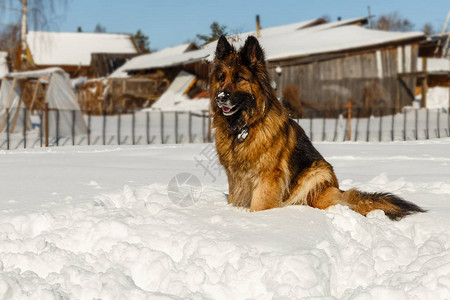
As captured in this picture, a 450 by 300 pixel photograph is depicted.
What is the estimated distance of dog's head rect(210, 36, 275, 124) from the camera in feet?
15.9

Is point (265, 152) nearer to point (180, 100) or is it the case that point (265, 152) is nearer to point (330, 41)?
point (330, 41)

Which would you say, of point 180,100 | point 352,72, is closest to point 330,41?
point 352,72

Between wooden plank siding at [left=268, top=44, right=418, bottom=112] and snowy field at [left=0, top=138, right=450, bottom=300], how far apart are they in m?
21.7

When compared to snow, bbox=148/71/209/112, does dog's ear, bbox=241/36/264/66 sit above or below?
above

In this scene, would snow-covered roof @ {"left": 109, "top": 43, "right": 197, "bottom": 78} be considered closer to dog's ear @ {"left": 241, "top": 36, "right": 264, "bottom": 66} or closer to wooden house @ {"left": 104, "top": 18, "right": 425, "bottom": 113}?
wooden house @ {"left": 104, "top": 18, "right": 425, "bottom": 113}

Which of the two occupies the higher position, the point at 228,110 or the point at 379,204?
the point at 228,110

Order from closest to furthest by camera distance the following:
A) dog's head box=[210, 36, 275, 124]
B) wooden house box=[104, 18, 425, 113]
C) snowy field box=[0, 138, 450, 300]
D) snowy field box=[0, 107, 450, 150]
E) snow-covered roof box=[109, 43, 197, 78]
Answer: snowy field box=[0, 138, 450, 300] < dog's head box=[210, 36, 275, 124] < snowy field box=[0, 107, 450, 150] < wooden house box=[104, 18, 425, 113] < snow-covered roof box=[109, 43, 197, 78]

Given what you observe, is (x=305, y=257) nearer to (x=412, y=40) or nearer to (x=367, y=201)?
(x=367, y=201)

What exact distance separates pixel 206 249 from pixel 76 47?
61.3 m

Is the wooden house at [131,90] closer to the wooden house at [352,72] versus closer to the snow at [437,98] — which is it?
the wooden house at [352,72]

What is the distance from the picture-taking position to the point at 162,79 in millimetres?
37250

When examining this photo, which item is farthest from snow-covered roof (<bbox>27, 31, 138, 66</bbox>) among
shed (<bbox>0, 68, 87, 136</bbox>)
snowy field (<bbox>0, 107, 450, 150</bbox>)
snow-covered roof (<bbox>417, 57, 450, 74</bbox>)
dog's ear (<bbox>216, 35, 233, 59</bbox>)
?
dog's ear (<bbox>216, 35, 233, 59</bbox>)

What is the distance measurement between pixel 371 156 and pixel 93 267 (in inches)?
341

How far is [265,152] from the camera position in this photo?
500 centimetres
